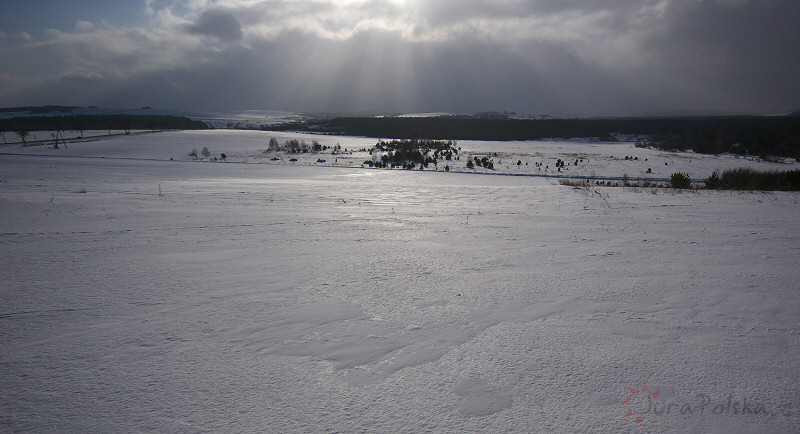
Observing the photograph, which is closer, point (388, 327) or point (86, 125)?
point (388, 327)

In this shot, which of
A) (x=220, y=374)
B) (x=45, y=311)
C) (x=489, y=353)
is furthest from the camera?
(x=45, y=311)

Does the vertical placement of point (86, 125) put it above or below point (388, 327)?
above

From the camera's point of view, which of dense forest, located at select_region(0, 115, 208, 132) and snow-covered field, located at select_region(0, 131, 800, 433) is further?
dense forest, located at select_region(0, 115, 208, 132)

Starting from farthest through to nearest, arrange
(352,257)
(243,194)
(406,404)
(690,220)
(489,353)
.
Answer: (243,194) < (690,220) < (352,257) < (489,353) < (406,404)

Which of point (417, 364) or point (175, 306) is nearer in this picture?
point (417, 364)

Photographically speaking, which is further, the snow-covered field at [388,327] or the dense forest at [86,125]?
the dense forest at [86,125]

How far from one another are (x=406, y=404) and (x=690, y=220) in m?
7.76

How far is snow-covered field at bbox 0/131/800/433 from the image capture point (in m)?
2.14

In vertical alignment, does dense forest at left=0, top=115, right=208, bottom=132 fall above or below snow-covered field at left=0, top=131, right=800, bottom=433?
above

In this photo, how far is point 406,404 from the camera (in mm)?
2180

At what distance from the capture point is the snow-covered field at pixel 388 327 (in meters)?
2.14

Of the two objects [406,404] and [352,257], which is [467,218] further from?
[406,404]

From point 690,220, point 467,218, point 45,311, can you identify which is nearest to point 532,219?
point 467,218

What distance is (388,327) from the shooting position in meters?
2.99
